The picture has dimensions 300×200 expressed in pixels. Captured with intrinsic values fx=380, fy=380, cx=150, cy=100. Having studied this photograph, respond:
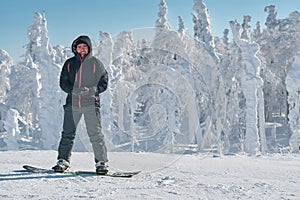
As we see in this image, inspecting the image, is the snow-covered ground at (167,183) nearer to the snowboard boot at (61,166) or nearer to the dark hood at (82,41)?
the snowboard boot at (61,166)

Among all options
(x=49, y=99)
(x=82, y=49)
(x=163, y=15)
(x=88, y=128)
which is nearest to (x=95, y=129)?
(x=88, y=128)

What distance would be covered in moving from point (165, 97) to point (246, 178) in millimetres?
4456

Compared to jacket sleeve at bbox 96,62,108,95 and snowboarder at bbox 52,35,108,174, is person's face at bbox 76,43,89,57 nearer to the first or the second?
snowboarder at bbox 52,35,108,174

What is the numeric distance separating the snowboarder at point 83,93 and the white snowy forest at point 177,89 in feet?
5.16

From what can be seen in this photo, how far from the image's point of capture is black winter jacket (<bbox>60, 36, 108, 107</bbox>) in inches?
188

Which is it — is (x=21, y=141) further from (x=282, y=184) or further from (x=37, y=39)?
(x=282, y=184)

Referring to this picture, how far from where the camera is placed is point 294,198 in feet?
11.9

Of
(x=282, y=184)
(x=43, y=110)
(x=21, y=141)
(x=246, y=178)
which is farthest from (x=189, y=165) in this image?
(x=21, y=141)

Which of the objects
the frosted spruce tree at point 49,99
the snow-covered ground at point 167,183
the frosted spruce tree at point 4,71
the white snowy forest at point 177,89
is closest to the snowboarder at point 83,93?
the snow-covered ground at point 167,183

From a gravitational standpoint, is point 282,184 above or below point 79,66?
below

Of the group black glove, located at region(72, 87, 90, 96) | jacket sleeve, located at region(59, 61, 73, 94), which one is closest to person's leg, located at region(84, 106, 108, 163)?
black glove, located at region(72, 87, 90, 96)

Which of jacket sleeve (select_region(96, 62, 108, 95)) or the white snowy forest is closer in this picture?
jacket sleeve (select_region(96, 62, 108, 95))

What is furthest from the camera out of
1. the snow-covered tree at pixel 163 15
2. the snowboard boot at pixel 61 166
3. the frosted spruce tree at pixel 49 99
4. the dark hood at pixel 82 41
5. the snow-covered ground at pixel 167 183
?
the snow-covered tree at pixel 163 15

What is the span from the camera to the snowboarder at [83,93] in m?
4.77
